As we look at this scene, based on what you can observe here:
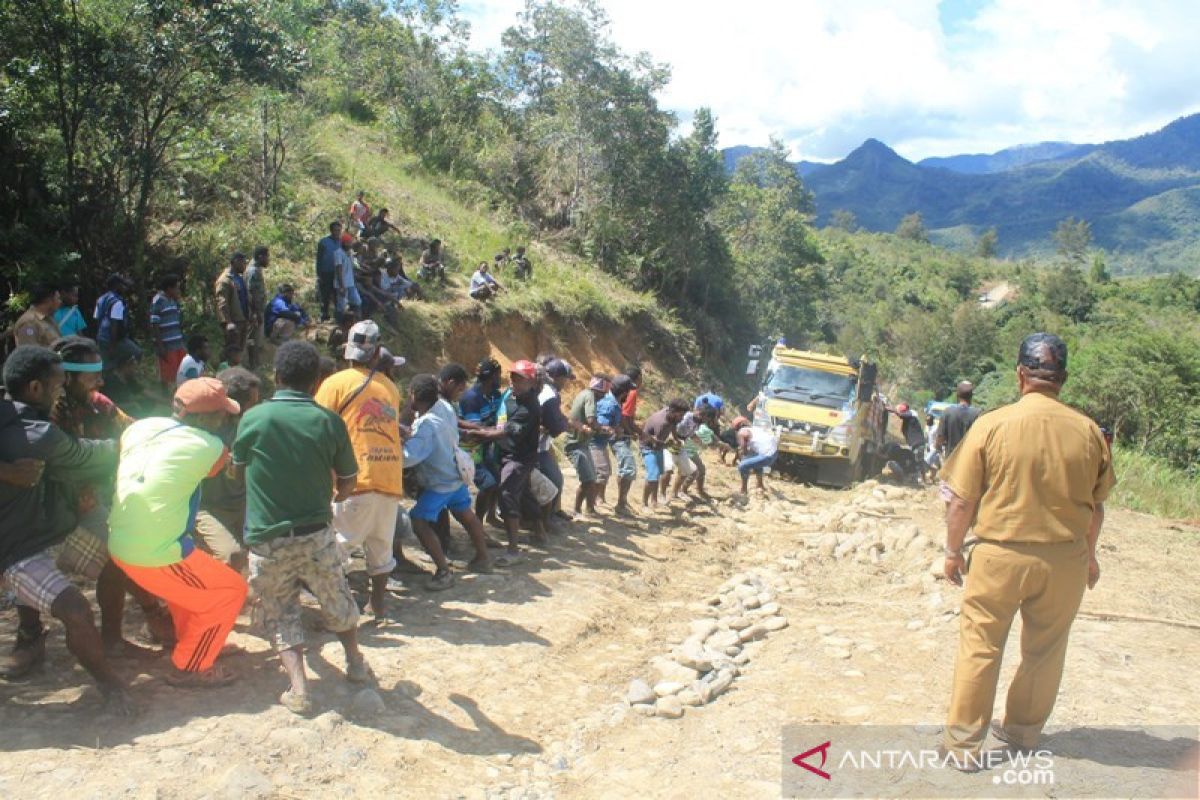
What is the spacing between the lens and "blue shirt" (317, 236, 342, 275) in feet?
37.6

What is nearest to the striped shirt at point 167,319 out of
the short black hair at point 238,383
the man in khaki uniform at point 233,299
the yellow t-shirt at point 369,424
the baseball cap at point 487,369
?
the man in khaki uniform at point 233,299

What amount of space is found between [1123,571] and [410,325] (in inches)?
411

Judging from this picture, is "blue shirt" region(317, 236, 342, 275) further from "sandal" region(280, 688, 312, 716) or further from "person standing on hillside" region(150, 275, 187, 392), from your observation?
"sandal" region(280, 688, 312, 716)

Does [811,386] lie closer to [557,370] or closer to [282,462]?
[557,370]

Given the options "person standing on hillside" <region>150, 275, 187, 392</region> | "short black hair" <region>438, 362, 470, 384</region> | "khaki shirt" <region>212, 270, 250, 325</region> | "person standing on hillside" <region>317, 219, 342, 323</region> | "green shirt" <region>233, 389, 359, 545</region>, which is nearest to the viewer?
"green shirt" <region>233, 389, 359, 545</region>

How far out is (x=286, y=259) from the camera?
13.7 m

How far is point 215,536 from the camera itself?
4.93 meters

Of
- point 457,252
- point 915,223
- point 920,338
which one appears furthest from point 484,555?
point 915,223

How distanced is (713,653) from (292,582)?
113 inches

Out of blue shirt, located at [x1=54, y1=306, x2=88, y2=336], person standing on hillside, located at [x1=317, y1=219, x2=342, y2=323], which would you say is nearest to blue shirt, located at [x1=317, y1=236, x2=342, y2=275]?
person standing on hillside, located at [x1=317, y1=219, x2=342, y2=323]

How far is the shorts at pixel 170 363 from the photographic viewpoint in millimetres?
8609

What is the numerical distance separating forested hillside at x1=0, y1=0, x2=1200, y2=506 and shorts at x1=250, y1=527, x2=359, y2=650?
6.09 m

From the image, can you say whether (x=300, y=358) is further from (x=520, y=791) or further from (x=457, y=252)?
(x=457, y=252)

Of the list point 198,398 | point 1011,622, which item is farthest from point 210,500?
point 1011,622
